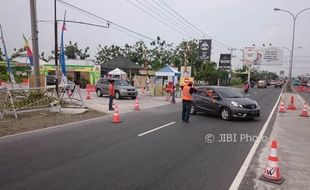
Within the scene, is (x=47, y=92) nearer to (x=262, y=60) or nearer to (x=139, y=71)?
(x=139, y=71)

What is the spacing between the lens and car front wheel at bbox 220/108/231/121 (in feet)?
45.7

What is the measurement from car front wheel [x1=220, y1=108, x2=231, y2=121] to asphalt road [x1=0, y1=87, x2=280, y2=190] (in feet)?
7.42

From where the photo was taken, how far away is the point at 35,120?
1323cm

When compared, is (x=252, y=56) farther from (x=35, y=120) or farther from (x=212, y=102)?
(x=35, y=120)

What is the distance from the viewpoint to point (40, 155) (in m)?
7.43

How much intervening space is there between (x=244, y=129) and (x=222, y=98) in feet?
10.0

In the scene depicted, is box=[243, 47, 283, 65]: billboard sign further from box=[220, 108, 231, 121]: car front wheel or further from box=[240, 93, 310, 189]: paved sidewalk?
box=[240, 93, 310, 189]: paved sidewalk

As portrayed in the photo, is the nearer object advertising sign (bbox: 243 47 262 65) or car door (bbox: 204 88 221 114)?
car door (bbox: 204 88 221 114)

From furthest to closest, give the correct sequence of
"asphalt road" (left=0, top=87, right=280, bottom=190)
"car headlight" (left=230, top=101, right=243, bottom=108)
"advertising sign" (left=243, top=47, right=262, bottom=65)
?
"advertising sign" (left=243, top=47, right=262, bottom=65), "car headlight" (left=230, top=101, right=243, bottom=108), "asphalt road" (left=0, top=87, right=280, bottom=190)

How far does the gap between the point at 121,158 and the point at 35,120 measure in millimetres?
7416

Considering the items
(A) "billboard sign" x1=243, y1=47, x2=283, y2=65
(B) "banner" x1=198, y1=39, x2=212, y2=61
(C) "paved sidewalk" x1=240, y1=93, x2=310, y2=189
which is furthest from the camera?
(A) "billboard sign" x1=243, y1=47, x2=283, y2=65

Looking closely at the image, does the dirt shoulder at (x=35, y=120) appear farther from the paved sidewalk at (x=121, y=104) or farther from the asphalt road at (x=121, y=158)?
the paved sidewalk at (x=121, y=104)

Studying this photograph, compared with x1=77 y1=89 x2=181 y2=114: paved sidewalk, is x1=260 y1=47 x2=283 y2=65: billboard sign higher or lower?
higher

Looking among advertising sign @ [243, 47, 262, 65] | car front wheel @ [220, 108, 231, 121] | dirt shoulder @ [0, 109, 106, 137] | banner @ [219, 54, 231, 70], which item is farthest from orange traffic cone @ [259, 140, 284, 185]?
banner @ [219, 54, 231, 70]
